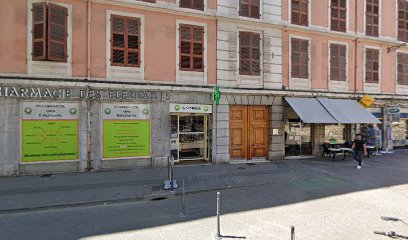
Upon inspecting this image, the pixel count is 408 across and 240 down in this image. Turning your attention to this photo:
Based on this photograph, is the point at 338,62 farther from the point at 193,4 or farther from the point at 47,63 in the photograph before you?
the point at 47,63

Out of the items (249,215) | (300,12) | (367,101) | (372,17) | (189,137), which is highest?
(372,17)

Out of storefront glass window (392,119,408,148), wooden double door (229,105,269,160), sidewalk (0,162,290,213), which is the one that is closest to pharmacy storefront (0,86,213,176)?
sidewalk (0,162,290,213)

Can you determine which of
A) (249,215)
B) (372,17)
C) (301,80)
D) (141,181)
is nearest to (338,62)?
(301,80)

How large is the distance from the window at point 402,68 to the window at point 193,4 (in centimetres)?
1405

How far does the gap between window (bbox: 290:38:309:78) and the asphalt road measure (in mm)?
6916

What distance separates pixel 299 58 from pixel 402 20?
9191 mm

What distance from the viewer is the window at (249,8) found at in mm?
12992

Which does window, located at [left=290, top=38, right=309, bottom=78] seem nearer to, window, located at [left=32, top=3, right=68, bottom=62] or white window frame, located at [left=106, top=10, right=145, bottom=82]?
white window frame, located at [left=106, top=10, right=145, bottom=82]

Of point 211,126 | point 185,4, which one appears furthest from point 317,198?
point 185,4

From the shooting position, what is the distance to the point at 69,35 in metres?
10.4

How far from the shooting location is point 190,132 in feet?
41.7

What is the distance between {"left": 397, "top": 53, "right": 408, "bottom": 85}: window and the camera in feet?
56.1

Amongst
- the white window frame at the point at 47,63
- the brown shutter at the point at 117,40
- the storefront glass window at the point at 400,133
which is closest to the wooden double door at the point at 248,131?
the brown shutter at the point at 117,40

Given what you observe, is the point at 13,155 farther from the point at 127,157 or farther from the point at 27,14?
the point at 27,14
